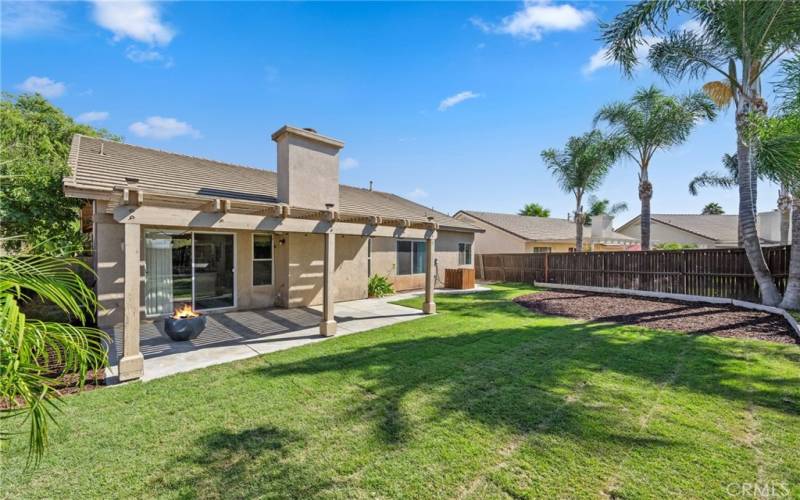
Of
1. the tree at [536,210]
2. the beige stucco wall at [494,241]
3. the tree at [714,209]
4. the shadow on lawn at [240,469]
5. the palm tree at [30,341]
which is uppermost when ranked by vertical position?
the tree at [714,209]

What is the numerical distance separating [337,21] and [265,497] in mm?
10954

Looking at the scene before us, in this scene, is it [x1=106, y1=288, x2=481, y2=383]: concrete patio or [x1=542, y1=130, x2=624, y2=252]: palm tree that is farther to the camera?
[x1=542, y1=130, x2=624, y2=252]: palm tree

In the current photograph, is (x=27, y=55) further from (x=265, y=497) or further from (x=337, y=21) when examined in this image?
(x=265, y=497)

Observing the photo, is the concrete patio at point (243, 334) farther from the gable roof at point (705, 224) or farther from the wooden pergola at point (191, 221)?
the gable roof at point (705, 224)

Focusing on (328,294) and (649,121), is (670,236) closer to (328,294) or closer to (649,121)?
(649,121)

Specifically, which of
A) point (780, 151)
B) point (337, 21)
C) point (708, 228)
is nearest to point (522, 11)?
point (337, 21)

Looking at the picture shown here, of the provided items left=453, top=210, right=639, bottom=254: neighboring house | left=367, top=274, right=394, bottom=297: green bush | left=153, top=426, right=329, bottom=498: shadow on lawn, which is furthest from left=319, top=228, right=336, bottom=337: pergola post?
left=453, top=210, right=639, bottom=254: neighboring house

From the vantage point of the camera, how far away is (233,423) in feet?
12.3

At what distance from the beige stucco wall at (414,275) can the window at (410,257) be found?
23 cm

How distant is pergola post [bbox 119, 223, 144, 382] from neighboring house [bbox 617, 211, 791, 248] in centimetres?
3592

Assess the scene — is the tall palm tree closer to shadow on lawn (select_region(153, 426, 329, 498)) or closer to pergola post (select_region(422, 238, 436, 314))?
pergola post (select_region(422, 238, 436, 314))

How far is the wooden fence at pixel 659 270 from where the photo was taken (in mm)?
10461

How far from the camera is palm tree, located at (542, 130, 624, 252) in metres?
17.5

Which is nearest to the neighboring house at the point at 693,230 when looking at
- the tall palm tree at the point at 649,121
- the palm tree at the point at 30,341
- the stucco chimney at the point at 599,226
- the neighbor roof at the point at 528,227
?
the neighbor roof at the point at 528,227
